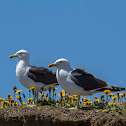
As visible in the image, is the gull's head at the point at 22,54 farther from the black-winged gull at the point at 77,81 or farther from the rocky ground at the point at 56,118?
the rocky ground at the point at 56,118

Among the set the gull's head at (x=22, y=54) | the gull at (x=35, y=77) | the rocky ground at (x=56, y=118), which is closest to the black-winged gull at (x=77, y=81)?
the rocky ground at (x=56, y=118)

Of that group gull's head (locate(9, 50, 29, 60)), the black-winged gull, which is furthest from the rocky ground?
gull's head (locate(9, 50, 29, 60))

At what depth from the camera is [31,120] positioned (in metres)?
8.98

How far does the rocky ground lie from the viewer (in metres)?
8.49

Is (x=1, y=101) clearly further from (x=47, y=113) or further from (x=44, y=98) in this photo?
(x=47, y=113)

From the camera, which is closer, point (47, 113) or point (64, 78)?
point (47, 113)

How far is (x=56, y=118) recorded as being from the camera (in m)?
8.70

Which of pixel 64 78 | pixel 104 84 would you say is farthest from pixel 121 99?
pixel 64 78

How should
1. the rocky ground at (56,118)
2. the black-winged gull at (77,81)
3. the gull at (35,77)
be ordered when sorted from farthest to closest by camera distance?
the gull at (35,77) → the black-winged gull at (77,81) → the rocky ground at (56,118)

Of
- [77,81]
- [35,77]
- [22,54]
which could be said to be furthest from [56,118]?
[22,54]

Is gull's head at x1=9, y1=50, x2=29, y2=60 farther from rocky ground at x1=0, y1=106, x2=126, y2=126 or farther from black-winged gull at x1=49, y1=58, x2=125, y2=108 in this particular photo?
rocky ground at x1=0, y1=106, x2=126, y2=126

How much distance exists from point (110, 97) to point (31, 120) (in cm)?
294

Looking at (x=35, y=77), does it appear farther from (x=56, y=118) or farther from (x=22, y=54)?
(x=56, y=118)

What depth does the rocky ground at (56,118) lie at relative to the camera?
8492mm
